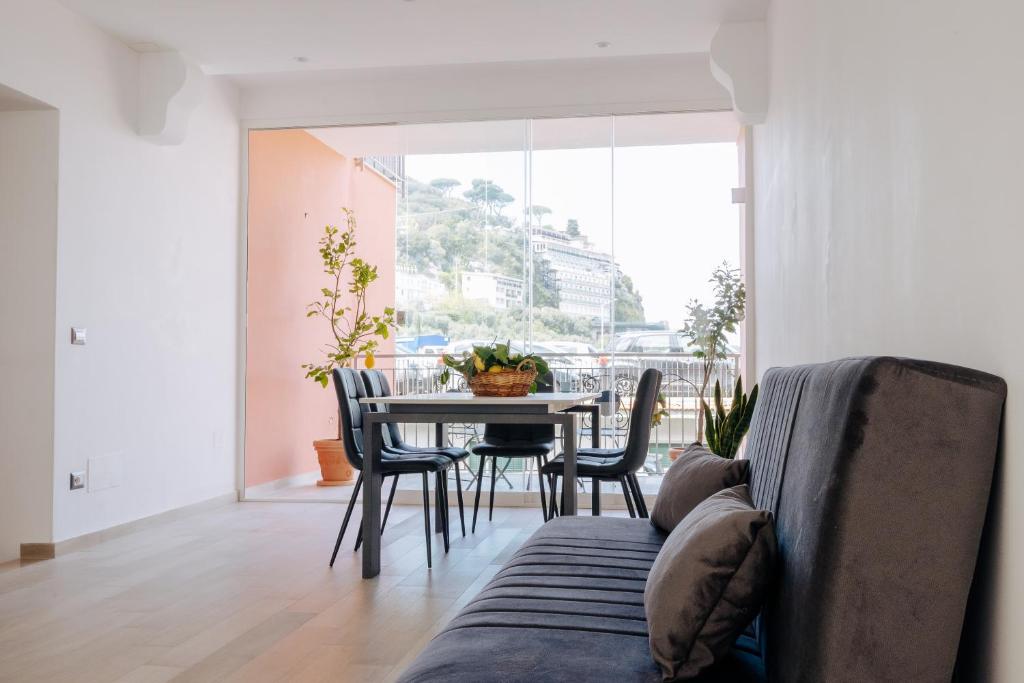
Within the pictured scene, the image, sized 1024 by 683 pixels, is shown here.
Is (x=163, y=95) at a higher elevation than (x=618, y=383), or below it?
higher

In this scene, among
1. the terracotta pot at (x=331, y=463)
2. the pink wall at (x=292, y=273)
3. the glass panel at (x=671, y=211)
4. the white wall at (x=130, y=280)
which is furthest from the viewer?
the terracotta pot at (x=331, y=463)

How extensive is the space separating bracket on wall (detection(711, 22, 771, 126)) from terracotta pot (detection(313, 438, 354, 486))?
Answer: 4023 mm

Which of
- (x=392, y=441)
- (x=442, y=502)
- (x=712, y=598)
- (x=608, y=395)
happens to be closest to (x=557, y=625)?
(x=712, y=598)

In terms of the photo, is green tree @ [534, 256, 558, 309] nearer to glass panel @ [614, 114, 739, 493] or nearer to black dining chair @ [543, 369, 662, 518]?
glass panel @ [614, 114, 739, 493]

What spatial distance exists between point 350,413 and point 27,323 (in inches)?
68.3

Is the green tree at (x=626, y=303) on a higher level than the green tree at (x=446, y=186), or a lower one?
lower

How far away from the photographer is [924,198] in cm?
152

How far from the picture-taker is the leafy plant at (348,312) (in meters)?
6.50

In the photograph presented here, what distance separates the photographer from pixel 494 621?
1.69 m

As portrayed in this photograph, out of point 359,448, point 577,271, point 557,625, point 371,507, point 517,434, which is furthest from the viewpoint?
point 577,271

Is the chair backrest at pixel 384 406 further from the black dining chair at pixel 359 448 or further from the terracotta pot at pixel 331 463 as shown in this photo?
the terracotta pot at pixel 331 463

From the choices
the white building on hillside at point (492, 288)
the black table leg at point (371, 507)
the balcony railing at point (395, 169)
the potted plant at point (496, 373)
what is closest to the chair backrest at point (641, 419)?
the potted plant at point (496, 373)

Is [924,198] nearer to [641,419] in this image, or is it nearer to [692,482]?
[692,482]

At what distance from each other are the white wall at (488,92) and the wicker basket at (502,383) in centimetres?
251
